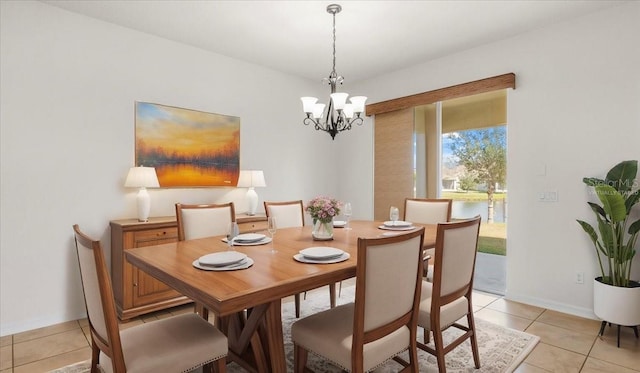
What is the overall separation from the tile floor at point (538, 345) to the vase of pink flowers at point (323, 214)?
151 cm

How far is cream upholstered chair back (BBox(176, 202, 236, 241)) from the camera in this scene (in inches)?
101

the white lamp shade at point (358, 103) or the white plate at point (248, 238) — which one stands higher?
the white lamp shade at point (358, 103)

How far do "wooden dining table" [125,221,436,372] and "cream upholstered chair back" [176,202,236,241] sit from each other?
347 millimetres

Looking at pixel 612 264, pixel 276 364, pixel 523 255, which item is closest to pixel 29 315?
pixel 276 364

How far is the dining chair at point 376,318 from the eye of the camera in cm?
142

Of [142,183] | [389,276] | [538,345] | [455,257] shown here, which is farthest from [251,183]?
[538,345]

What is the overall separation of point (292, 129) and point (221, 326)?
3.12 meters

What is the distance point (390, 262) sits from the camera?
4.86 ft

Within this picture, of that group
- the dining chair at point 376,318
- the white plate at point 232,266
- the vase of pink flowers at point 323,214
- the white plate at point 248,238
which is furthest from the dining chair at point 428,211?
the white plate at point 232,266

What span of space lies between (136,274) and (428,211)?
267 centimetres

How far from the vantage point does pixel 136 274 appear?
116 inches

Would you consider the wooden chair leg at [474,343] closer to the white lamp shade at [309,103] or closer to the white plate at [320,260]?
the white plate at [320,260]

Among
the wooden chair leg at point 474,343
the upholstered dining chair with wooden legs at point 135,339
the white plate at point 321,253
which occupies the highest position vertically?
the white plate at point 321,253

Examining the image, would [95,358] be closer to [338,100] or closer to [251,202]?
[338,100]
